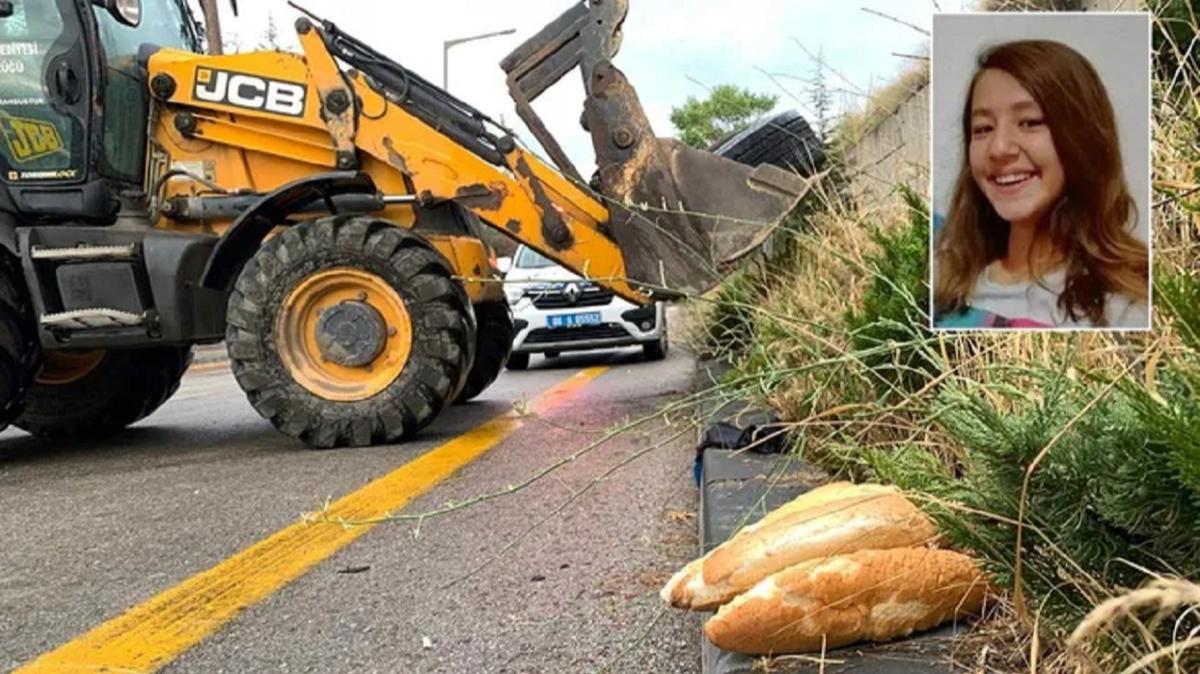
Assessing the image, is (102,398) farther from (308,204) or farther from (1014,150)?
(1014,150)

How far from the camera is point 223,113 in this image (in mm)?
5285

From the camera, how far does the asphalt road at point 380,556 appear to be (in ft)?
6.55

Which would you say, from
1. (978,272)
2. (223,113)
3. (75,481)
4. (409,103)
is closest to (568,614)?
(978,272)

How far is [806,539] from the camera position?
1.47 m

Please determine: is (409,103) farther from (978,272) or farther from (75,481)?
(978,272)

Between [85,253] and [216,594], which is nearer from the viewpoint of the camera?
[216,594]

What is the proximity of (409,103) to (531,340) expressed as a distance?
4326 mm

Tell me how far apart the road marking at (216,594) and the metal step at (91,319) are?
1891mm

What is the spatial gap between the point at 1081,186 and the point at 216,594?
2.11 metres

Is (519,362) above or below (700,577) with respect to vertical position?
below

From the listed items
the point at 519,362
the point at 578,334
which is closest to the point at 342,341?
the point at 578,334

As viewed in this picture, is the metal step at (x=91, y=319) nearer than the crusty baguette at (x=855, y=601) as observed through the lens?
No

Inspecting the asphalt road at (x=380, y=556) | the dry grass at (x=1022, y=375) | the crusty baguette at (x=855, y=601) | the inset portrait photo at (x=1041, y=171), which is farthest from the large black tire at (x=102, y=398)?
the inset portrait photo at (x=1041, y=171)

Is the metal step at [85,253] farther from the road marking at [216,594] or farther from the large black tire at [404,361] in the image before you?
the road marking at [216,594]
